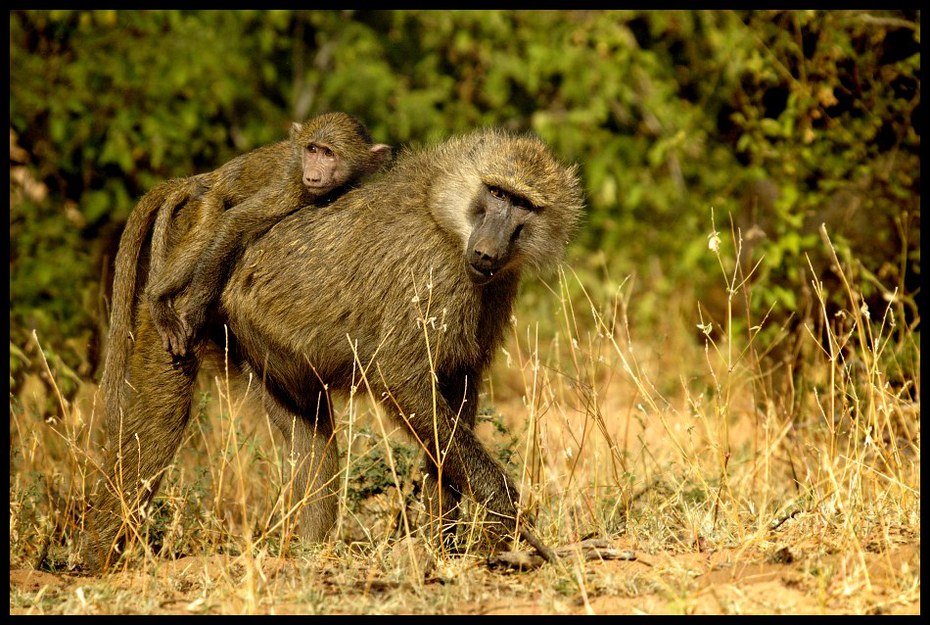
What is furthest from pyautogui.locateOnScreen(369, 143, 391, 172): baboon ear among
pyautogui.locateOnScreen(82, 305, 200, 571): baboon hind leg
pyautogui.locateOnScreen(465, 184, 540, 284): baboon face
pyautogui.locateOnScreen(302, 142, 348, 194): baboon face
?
pyautogui.locateOnScreen(82, 305, 200, 571): baboon hind leg

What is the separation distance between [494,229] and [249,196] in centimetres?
105

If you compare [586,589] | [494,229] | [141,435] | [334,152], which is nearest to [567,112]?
[334,152]

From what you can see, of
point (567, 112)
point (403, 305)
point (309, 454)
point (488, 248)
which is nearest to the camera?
point (488, 248)

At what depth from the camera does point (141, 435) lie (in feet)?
13.9

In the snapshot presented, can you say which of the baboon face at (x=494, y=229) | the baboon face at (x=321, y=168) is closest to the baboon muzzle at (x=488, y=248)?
the baboon face at (x=494, y=229)

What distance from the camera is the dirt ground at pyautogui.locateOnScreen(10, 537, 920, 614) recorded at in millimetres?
3254

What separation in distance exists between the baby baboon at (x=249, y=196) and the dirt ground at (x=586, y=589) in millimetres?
971

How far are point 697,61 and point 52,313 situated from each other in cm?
504

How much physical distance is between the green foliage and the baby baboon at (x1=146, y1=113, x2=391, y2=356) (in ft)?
1.97

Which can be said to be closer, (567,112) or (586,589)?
(586,589)

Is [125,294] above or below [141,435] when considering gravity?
above

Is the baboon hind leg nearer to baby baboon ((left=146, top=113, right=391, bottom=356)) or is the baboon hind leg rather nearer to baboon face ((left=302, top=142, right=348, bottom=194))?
baby baboon ((left=146, top=113, right=391, bottom=356))

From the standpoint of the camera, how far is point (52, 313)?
6562mm

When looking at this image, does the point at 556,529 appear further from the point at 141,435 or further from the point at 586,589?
the point at 141,435
